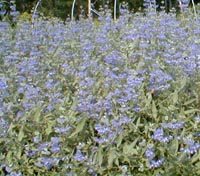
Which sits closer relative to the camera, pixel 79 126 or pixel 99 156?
pixel 99 156

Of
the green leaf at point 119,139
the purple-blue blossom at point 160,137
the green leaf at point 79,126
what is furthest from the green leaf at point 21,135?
the purple-blue blossom at point 160,137

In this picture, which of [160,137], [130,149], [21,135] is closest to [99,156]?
[130,149]

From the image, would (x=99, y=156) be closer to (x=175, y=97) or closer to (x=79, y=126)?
(x=79, y=126)

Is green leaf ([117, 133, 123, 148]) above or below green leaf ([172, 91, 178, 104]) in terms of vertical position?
below

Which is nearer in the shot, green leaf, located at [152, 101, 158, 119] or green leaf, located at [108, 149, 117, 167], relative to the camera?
green leaf, located at [108, 149, 117, 167]

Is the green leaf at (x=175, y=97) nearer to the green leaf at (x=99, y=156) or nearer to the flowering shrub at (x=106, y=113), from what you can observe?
the flowering shrub at (x=106, y=113)

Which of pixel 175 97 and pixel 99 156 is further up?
pixel 175 97

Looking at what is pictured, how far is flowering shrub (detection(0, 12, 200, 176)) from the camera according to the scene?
93.7 inches

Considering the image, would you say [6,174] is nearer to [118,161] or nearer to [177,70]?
[118,161]

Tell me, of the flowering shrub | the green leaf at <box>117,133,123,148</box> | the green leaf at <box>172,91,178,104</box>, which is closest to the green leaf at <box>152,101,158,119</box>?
the flowering shrub

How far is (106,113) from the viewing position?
2.50 metres

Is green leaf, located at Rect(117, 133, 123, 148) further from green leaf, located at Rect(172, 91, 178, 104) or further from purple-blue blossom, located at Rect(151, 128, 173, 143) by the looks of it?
green leaf, located at Rect(172, 91, 178, 104)

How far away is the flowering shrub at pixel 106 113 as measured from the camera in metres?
2.38

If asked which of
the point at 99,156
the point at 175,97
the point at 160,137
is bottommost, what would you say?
the point at 99,156
